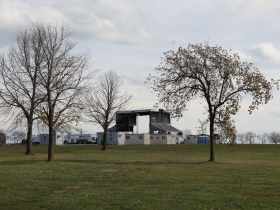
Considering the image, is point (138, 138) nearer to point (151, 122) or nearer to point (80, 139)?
point (151, 122)

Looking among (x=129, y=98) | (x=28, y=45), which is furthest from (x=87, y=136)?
(x=28, y=45)

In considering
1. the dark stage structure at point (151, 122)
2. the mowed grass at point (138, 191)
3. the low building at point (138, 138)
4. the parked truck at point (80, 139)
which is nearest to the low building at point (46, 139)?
the parked truck at point (80, 139)

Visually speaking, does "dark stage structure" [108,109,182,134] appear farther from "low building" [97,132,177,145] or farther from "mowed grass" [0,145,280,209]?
"mowed grass" [0,145,280,209]

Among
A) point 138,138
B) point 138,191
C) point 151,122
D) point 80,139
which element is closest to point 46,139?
point 80,139

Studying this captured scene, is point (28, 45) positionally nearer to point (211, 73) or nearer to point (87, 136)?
point (211, 73)

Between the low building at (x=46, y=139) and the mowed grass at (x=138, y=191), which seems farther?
the low building at (x=46, y=139)

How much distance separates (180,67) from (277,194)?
14865 millimetres

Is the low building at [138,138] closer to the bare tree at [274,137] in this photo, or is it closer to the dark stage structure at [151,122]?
the dark stage structure at [151,122]

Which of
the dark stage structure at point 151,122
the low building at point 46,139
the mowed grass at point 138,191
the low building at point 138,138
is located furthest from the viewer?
the dark stage structure at point 151,122

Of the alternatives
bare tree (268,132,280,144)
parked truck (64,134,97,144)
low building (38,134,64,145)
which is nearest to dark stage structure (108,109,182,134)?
parked truck (64,134,97,144)

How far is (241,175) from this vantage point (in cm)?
1620

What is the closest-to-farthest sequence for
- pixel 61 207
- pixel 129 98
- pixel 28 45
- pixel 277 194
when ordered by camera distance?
1. pixel 61 207
2. pixel 277 194
3. pixel 28 45
4. pixel 129 98

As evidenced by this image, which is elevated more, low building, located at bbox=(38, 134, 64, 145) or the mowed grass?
low building, located at bbox=(38, 134, 64, 145)

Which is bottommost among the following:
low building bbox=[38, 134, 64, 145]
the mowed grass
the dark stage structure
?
the mowed grass
